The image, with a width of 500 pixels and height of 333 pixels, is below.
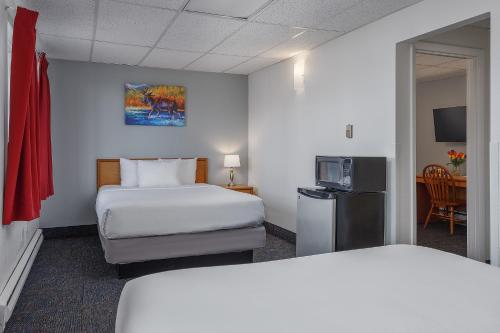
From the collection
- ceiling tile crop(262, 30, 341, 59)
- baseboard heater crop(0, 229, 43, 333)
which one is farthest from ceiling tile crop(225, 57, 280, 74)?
baseboard heater crop(0, 229, 43, 333)

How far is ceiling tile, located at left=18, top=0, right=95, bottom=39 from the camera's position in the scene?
321 cm

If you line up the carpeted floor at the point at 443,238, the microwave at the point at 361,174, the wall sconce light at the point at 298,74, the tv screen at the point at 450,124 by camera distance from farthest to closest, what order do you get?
1. the tv screen at the point at 450,124
2. the wall sconce light at the point at 298,74
3. the carpeted floor at the point at 443,238
4. the microwave at the point at 361,174

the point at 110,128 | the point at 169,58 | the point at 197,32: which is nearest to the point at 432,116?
the point at 169,58

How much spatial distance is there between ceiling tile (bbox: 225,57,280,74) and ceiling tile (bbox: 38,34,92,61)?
6.57ft

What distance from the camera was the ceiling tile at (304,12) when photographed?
3.22 metres

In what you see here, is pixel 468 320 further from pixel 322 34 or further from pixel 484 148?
pixel 322 34

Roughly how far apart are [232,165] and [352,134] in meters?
2.32

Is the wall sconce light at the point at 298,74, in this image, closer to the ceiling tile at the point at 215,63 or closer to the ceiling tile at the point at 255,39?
the ceiling tile at the point at 255,39

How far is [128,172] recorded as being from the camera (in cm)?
534

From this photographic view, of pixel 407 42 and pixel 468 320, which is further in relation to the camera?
pixel 407 42

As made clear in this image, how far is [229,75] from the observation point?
621 centimetres

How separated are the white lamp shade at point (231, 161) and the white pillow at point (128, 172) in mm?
1322

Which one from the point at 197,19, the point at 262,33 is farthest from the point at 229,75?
the point at 197,19

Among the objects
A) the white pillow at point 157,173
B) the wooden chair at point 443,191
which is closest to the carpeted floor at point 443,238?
the wooden chair at point 443,191
